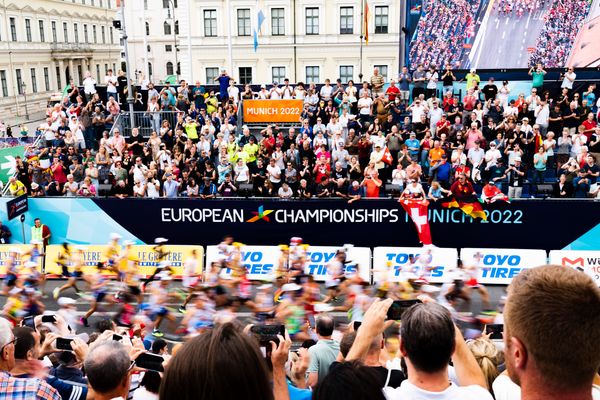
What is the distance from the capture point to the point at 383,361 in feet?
18.6

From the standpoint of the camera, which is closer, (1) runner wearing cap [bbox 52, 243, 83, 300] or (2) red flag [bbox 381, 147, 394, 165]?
(1) runner wearing cap [bbox 52, 243, 83, 300]

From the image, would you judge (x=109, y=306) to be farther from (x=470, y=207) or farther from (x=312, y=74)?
(x=312, y=74)

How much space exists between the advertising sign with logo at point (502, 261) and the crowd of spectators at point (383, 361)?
30.5 feet

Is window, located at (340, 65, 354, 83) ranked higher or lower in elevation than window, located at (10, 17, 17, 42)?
lower

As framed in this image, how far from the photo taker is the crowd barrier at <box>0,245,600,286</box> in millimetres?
13852

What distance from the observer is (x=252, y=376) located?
209cm

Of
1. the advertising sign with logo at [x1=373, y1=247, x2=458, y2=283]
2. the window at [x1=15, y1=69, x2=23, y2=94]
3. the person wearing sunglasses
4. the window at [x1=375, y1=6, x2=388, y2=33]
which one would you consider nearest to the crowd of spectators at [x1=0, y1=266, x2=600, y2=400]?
the person wearing sunglasses

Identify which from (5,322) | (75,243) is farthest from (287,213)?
(5,322)

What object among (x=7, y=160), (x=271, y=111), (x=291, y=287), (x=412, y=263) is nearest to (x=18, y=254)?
(x=291, y=287)

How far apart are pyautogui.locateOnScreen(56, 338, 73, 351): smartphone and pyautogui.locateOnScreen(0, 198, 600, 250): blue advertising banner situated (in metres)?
11.1

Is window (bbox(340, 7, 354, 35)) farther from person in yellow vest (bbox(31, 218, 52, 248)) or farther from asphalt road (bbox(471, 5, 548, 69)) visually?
person in yellow vest (bbox(31, 218, 52, 248))

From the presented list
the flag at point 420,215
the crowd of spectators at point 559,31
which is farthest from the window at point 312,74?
the flag at point 420,215

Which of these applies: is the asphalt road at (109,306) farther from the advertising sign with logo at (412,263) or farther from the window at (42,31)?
the window at (42,31)

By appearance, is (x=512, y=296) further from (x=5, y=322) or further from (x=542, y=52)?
(x=542, y=52)
